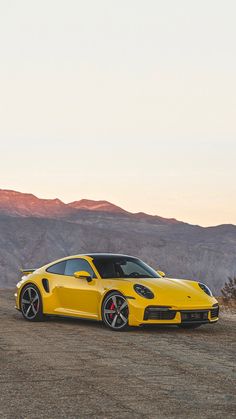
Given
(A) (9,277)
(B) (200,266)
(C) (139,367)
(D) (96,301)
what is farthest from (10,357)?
(B) (200,266)

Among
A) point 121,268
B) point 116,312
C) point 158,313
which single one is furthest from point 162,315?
point 121,268

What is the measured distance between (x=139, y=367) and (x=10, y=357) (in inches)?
67.3

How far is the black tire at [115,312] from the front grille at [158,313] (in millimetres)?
349

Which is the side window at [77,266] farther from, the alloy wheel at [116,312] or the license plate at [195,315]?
the license plate at [195,315]

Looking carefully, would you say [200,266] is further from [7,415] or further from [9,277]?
[7,415]

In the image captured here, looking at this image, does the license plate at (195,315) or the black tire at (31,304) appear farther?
the black tire at (31,304)

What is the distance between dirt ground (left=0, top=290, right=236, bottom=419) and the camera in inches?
242

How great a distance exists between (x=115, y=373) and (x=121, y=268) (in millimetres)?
5838

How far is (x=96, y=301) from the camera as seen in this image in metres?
13.0

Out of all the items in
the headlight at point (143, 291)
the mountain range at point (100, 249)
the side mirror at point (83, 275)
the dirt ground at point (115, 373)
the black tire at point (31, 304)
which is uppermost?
the mountain range at point (100, 249)

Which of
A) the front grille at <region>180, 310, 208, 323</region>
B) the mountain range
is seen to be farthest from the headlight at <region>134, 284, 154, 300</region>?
the mountain range

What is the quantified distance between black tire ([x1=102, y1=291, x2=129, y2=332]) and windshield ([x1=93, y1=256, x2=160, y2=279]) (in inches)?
26.7

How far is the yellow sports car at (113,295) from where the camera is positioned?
12422mm

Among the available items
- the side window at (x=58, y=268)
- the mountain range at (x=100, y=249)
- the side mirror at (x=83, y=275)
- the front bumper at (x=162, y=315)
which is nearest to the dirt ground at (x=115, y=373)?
the front bumper at (x=162, y=315)
